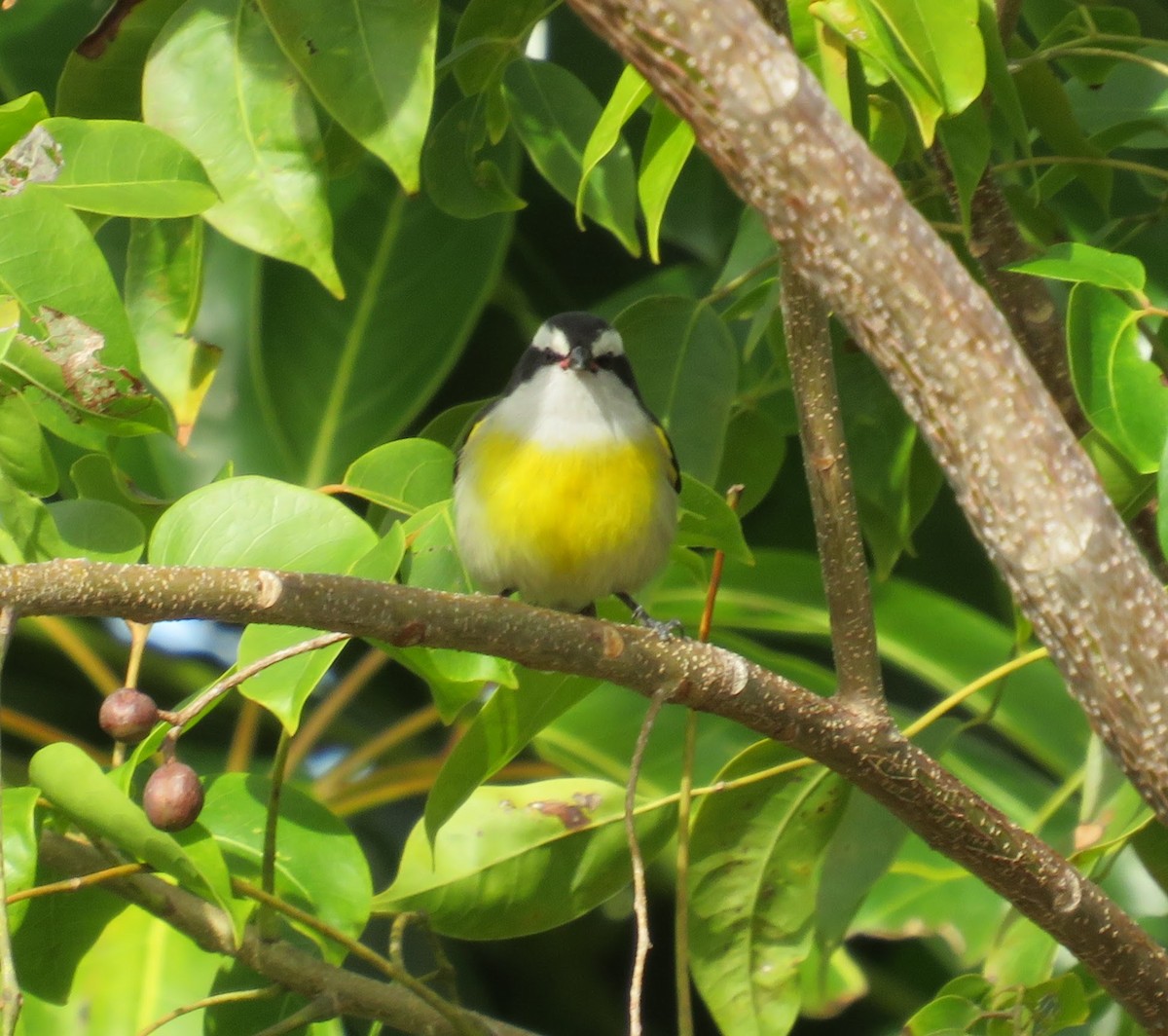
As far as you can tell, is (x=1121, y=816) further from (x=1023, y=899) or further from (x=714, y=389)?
(x=714, y=389)

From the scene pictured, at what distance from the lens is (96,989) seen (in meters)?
1.93

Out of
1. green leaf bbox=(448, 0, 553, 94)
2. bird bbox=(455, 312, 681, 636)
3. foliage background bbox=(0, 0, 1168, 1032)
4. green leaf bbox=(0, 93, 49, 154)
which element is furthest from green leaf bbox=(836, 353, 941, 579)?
green leaf bbox=(0, 93, 49, 154)

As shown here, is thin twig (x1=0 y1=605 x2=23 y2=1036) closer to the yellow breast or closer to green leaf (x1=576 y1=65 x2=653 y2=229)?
green leaf (x1=576 y1=65 x2=653 y2=229)

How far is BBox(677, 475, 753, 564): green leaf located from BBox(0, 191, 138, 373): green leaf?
2.09 feet

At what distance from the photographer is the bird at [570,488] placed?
243 cm

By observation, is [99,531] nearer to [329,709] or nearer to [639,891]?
[639,891]

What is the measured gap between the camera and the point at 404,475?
1786 millimetres

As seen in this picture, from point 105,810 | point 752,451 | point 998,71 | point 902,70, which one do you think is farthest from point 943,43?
point 105,810

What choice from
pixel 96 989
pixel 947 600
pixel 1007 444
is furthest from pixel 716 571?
pixel 947 600

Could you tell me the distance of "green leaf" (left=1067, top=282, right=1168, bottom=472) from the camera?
1.50 metres

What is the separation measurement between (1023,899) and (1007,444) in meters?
0.60

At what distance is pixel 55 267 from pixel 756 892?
1.12 metres

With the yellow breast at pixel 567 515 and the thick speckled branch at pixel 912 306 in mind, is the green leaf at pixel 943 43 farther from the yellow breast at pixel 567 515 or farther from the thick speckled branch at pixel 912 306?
the yellow breast at pixel 567 515

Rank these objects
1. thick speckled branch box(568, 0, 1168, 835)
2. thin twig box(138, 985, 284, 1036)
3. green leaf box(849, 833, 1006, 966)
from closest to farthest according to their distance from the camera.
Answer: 1. thick speckled branch box(568, 0, 1168, 835)
2. thin twig box(138, 985, 284, 1036)
3. green leaf box(849, 833, 1006, 966)
